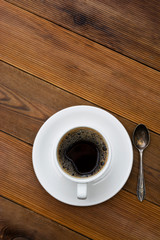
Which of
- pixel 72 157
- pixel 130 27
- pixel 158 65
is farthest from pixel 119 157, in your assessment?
pixel 130 27

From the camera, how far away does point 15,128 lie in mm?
1057

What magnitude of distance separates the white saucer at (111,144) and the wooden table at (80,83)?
4.2 inches

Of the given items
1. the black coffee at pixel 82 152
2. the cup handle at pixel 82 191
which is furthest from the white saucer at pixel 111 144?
the cup handle at pixel 82 191

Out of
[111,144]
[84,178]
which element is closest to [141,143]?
[111,144]

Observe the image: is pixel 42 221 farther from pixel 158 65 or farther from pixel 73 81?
pixel 158 65

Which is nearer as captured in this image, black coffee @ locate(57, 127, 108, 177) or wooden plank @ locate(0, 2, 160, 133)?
black coffee @ locate(57, 127, 108, 177)

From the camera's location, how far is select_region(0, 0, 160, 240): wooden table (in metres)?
1.04

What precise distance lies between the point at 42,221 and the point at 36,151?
32 cm

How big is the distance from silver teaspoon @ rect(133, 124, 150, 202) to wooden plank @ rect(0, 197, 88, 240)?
1.12ft

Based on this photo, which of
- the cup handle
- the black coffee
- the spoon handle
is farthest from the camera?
the spoon handle

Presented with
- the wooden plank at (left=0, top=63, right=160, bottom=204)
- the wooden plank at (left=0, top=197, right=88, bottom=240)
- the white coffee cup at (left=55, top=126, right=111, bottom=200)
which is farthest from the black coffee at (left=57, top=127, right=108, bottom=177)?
the wooden plank at (left=0, top=197, right=88, bottom=240)

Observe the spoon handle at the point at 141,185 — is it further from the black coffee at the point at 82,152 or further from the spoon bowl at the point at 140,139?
the black coffee at the point at 82,152

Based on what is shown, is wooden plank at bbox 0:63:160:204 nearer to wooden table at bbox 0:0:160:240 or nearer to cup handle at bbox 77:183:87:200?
wooden table at bbox 0:0:160:240

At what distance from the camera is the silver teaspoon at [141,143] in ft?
3.35
